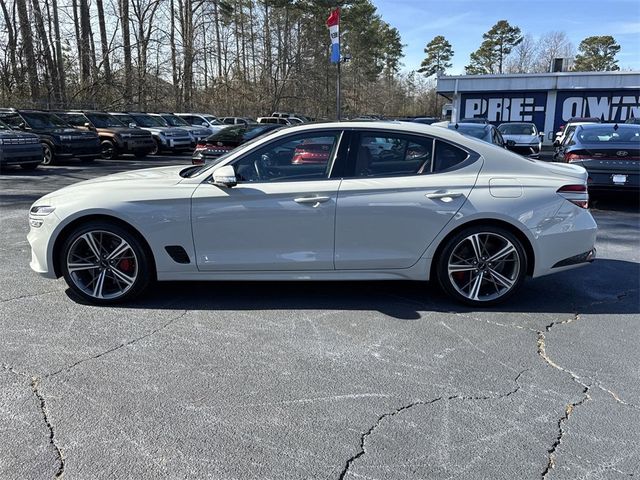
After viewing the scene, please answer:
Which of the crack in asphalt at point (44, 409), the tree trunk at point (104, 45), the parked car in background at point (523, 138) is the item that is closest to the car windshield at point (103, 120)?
the parked car in background at point (523, 138)

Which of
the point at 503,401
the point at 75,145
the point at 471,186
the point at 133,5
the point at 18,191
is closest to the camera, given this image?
the point at 503,401

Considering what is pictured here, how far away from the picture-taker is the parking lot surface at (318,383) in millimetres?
2615

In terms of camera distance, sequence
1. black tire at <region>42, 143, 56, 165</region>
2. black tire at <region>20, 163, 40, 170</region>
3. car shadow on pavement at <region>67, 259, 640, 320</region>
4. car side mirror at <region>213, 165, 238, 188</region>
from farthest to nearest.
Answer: black tire at <region>42, 143, 56, 165</region>, black tire at <region>20, 163, 40, 170</region>, car shadow on pavement at <region>67, 259, 640, 320</region>, car side mirror at <region>213, 165, 238, 188</region>

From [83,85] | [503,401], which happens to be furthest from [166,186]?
[83,85]

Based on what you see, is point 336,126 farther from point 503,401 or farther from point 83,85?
point 83,85

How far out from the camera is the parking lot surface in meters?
2.62

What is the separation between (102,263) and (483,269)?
3307 millimetres

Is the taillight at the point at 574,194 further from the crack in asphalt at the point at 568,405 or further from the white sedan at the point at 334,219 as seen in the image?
the crack in asphalt at the point at 568,405

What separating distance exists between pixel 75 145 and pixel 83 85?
20.1 m

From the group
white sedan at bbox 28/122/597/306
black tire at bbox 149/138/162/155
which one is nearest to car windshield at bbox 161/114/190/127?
black tire at bbox 149/138/162/155

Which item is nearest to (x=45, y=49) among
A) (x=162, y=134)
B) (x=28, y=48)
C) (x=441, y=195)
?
(x=28, y=48)

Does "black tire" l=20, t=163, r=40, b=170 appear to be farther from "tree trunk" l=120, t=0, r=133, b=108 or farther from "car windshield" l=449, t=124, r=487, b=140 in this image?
"tree trunk" l=120, t=0, r=133, b=108

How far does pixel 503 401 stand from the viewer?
10.3 ft

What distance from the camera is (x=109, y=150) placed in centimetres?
1947
